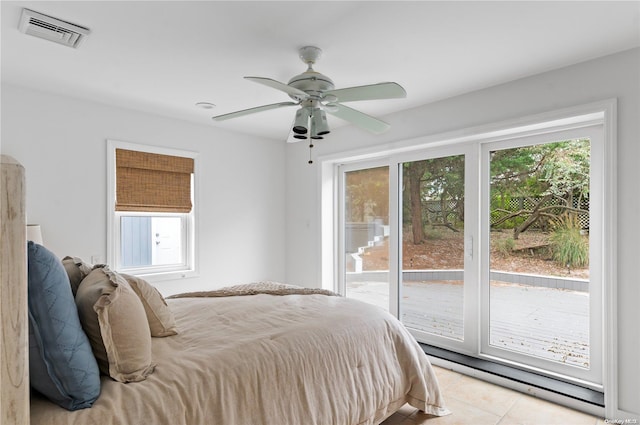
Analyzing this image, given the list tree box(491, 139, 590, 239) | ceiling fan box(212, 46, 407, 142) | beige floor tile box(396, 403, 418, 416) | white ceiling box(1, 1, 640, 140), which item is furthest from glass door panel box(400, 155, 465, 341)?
ceiling fan box(212, 46, 407, 142)

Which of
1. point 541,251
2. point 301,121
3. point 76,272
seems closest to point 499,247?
point 541,251

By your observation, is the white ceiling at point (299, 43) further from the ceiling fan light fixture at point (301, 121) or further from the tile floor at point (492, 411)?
the tile floor at point (492, 411)

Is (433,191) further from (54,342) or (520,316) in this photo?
(54,342)

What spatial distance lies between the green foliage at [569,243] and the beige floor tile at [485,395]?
3.60 feet

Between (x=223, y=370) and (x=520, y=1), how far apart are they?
229 cm

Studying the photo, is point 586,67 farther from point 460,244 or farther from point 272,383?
point 272,383

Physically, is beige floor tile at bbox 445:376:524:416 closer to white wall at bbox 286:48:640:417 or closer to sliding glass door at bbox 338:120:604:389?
sliding glass door at bbox 338:120:604:389

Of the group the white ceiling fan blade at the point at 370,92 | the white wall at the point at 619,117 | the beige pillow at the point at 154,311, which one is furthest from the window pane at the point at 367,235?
the beige pillow at the point at 154,311

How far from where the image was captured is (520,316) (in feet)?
10.2

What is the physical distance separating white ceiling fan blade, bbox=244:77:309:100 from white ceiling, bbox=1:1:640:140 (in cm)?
36

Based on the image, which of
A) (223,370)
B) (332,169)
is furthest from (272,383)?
(332,169)

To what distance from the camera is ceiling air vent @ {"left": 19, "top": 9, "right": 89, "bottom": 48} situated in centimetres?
196

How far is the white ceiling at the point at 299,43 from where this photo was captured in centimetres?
193

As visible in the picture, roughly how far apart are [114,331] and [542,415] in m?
2.68
